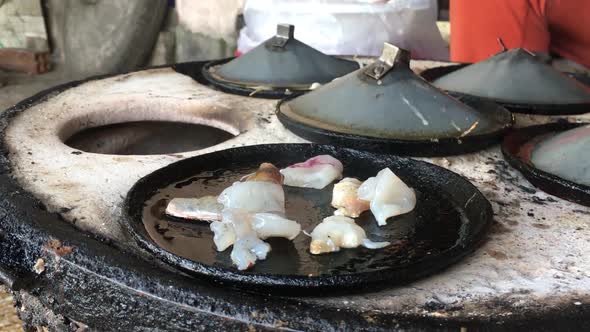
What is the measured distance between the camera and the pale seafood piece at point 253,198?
131 cm

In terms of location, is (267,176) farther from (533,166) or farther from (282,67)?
(282,67)

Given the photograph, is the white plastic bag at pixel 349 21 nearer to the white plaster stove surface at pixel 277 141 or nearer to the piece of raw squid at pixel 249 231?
the white plaster stove surface at pixel 277 141

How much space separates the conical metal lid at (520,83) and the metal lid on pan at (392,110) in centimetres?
32

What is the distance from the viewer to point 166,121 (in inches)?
88.8

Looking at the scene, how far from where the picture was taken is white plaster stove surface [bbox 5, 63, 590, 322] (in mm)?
1066

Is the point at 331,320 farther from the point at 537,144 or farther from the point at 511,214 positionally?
the point at 537,144

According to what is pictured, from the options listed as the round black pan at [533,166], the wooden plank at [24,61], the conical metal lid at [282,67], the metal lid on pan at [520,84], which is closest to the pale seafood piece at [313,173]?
the round black pan at [533,166]

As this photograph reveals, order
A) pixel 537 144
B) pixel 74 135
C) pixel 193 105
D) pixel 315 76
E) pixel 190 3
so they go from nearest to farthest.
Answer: pixel 537 144
pixel 74 135
pixel 193 105
pixel 315 76
pixel 190 3

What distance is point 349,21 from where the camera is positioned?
3.50m

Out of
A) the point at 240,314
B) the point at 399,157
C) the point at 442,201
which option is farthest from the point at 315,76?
the point at 240,314

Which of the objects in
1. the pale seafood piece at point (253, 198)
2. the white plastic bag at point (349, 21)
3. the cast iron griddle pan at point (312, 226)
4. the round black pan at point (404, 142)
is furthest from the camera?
the white plastic bag at point (349, 21)

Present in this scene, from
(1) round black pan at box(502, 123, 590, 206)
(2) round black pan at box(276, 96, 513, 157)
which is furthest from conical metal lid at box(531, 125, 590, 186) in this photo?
(2) round black pan at box(276, 96, 513, 157)

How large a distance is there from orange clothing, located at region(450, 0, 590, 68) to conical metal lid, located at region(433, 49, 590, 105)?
157cm

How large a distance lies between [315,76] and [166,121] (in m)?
0.58
